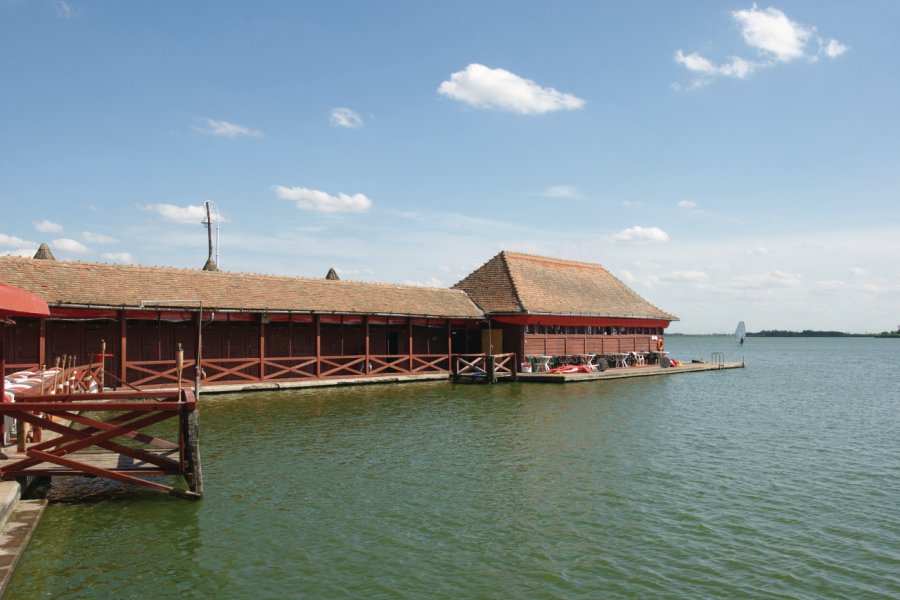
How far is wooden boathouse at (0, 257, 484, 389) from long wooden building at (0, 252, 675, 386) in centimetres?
5

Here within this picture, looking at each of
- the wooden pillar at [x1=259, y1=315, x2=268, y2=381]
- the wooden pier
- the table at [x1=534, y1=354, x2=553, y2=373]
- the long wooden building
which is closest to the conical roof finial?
the long wooden building

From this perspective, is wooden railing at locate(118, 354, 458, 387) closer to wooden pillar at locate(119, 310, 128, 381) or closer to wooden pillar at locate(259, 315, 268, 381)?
wooden pillar at locate(259, 315, 268, 381)

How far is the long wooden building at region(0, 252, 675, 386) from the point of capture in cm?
2108

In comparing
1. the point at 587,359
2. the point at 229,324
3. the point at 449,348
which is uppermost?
the point at 229,324

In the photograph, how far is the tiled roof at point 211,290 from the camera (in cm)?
2056

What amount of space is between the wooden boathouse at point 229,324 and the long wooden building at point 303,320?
0.05 meters

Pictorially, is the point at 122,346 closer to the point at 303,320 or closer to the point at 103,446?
the point at 303,320

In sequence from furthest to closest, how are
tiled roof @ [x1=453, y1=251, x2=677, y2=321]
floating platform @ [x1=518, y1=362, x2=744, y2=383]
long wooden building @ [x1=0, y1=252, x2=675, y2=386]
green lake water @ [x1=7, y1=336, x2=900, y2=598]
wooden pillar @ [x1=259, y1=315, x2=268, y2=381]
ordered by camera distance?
tiled roof @ [x1=453, y1=251, x2=677, y2=321], floating platform @ [x1=518, y1=362, x2=744, y2=383], wooden pillar @ [x1=259, y1=315, x2=268, y2=381], long wooden building @ [x1=0, y1=252, x2=675, y2=386], green lake water @ [x1=7, y1=336, x2=900, y2=598]

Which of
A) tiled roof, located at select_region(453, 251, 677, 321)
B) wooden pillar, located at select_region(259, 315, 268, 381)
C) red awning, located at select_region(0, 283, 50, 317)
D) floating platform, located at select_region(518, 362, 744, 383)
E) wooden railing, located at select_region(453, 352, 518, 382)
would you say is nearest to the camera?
red awning, located at select_region(0, 283, 50, 317)

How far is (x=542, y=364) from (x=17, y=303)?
2500 centimetres

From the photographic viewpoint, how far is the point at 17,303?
8727mm

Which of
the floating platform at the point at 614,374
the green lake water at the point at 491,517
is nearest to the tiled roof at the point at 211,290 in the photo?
the floating platform at the point at 614,374

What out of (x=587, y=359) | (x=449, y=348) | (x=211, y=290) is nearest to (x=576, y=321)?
(x=587, y=359)

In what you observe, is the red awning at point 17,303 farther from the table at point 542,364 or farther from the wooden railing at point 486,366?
the table at point 542,364
